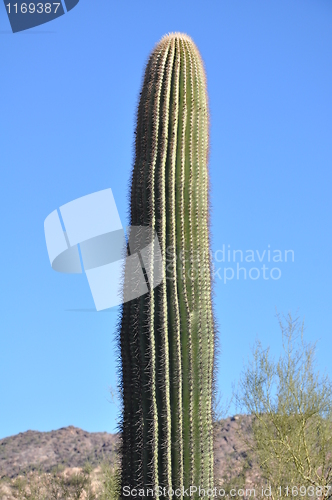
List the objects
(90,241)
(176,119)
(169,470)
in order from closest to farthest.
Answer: (169,470) < (176,119) < (90,241)

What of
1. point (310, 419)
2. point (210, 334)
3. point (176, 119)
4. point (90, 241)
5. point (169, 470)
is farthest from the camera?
point (310, 419)

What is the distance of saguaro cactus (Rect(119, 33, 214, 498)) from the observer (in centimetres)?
433

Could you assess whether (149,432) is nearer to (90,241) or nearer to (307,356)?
(90,241)

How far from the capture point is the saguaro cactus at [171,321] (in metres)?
4.33

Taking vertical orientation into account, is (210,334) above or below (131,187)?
below

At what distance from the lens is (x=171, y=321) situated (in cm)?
450

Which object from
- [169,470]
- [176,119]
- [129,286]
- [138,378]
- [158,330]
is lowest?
[169,470]

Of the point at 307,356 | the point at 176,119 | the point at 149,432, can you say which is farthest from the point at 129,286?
the point at 307,356

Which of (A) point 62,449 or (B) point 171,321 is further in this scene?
(A) point 62,449

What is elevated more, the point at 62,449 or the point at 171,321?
the point at 171,321

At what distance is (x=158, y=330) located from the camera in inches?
176

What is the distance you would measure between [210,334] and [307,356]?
5.89 metres

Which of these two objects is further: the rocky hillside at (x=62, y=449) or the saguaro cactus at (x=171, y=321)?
the rocky hillside at (x=62, y=449)

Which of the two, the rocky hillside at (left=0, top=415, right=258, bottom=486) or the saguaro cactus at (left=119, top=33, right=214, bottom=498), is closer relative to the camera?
the saguaro cactus at (left=119, top=33, right=214, bottom=498)
